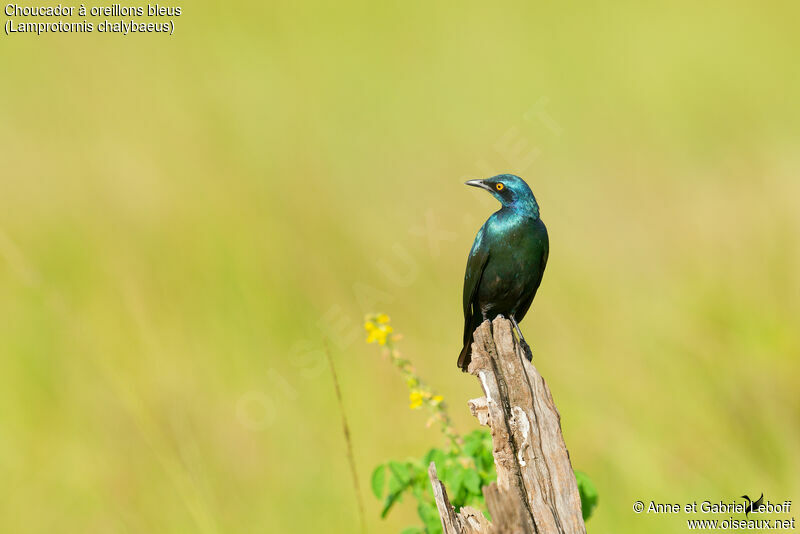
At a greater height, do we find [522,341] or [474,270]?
[474,270]

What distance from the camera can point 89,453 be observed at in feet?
18.6

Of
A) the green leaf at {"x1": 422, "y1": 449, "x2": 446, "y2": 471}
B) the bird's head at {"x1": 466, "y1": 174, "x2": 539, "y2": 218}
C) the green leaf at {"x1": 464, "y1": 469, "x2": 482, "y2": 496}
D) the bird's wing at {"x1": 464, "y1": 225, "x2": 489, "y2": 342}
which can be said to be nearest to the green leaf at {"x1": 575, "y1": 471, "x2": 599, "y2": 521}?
the green leaf at {"x1": 464, "y1": 469, "x2": 482, "y2": 496}

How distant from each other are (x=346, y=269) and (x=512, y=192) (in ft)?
9.22

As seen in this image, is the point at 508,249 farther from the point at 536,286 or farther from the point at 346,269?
the point at 346,269

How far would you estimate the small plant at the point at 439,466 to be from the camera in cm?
327

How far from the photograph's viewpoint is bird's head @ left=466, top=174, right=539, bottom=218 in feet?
13.7

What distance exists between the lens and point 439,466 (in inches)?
132

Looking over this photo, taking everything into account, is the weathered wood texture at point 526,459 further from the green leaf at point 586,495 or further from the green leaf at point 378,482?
the green leaf at point 378,482

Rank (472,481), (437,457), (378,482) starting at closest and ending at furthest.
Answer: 1. (472,481)
2. (437,457)
3. (378,482)

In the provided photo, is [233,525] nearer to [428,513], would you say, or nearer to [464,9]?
[428,513]

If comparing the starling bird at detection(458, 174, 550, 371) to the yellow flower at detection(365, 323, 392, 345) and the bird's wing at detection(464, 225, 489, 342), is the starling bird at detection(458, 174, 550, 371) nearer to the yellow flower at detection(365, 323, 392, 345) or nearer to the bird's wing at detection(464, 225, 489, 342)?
the bird's wing at detection(464, 225, 489, 342)

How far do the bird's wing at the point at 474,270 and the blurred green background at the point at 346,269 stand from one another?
142 cm

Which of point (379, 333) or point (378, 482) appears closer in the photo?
point (379, 333)

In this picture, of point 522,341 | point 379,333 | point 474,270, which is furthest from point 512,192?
point 379,333
